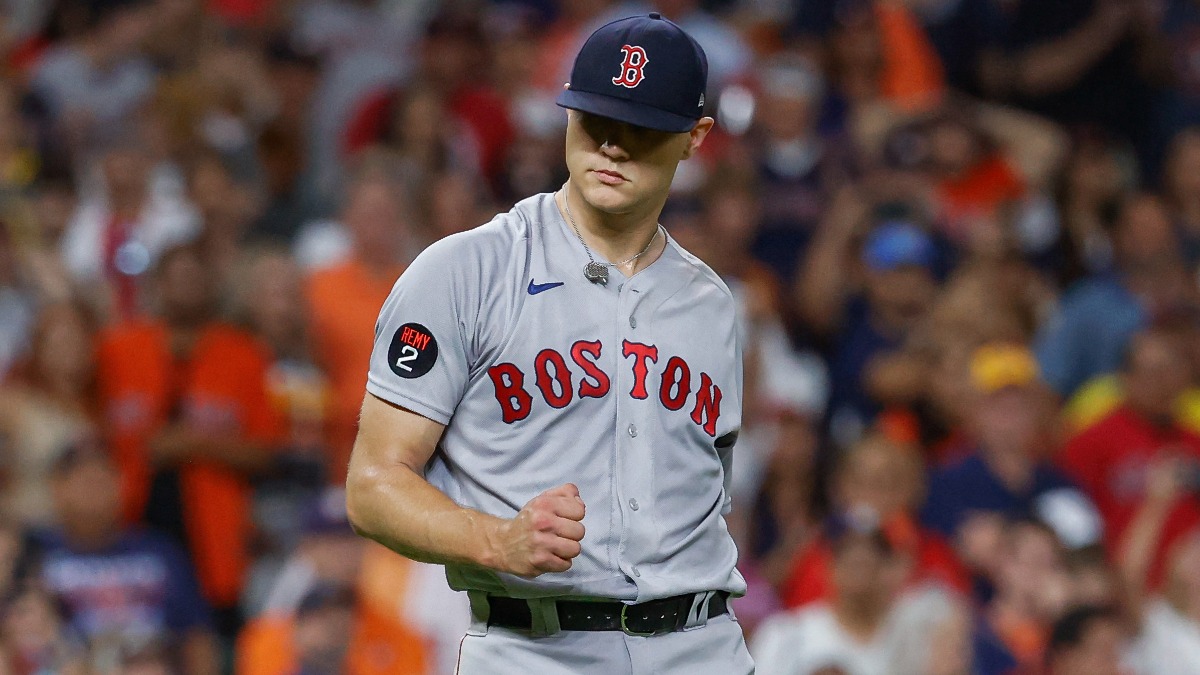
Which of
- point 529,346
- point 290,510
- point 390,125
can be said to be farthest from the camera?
point 390,125

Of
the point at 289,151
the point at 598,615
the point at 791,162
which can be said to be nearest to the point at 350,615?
the point at 289,151

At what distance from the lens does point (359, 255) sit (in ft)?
25.8

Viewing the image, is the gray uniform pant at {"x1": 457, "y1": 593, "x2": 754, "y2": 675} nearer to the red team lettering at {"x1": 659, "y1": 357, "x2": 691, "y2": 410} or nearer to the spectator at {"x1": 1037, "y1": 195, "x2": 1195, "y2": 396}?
the red team lettering at {"x1": 659, "y1": 357, "x2": 691, "y2": 410}

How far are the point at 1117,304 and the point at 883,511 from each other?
6.68ft

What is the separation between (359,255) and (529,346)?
481 centimetres

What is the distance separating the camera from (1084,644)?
20.6 ft

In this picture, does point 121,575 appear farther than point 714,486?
Yes

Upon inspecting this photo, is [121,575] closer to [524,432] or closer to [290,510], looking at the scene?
[290,510]

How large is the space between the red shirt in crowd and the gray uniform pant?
14.6ft

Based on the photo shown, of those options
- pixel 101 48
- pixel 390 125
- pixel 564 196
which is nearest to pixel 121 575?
pixel 390 125

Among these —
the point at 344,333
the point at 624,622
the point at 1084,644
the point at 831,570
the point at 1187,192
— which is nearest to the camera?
the point at 624,622

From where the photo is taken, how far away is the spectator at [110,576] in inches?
262

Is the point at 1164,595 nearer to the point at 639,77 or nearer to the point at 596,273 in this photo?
the point at 596,273

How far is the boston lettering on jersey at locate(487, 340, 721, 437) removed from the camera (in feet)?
10.3
